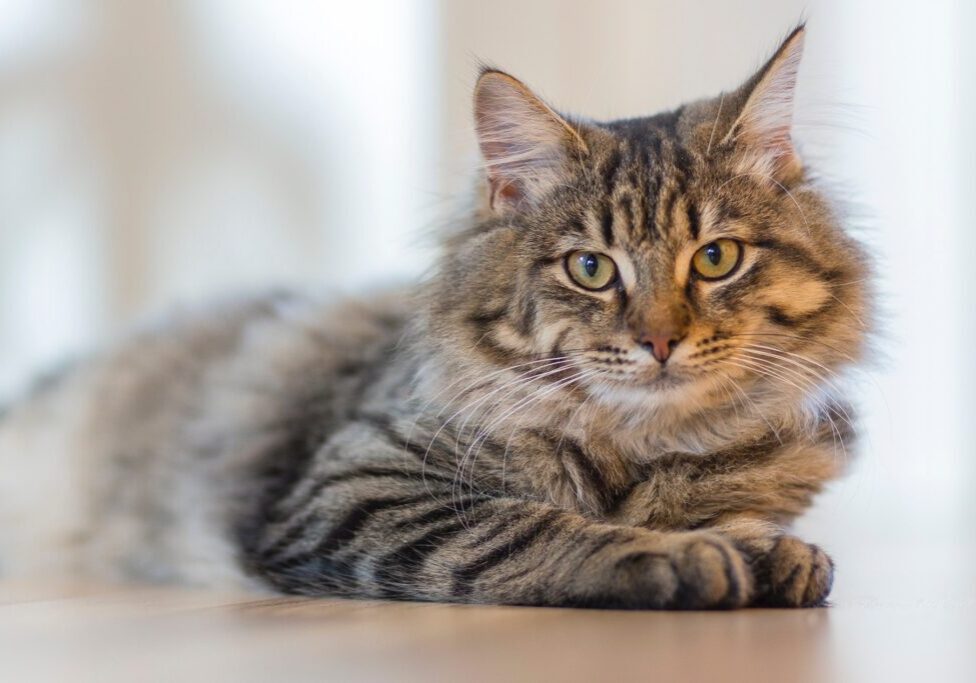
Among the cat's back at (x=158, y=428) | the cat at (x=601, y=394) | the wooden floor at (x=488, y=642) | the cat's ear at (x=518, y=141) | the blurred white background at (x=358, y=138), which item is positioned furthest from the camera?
the blurred white background at (x=358, y=138)

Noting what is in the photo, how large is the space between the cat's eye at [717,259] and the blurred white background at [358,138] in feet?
4.80

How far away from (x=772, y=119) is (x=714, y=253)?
0.90 ft

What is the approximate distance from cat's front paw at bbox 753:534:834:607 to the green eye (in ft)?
1.49

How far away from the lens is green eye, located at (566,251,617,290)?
165 centimetres

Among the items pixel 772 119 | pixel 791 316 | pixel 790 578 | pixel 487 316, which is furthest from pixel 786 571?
pixel 772 119

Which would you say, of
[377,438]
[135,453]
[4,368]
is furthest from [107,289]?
[377,438]

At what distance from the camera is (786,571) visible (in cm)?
145

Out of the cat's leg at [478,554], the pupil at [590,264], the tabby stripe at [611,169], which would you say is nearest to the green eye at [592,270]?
the pupil at [590,264]

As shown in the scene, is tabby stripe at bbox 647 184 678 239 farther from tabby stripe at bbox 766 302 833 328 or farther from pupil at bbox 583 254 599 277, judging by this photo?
tabby stripe at bbox 766 302 833 328

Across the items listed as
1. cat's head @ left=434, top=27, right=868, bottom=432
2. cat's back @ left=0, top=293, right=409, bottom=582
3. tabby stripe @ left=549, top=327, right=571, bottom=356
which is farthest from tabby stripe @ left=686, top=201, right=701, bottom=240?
cat's back @ left=0, top=293, right=409, bottom=582

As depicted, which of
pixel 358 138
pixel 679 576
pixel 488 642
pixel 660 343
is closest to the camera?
pixel 488 642

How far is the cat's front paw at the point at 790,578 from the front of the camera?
1448mm

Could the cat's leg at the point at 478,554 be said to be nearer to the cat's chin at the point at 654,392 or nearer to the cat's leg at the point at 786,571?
the cat's leg at the point at 786,571

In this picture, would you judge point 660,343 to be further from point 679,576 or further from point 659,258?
point 679,576
